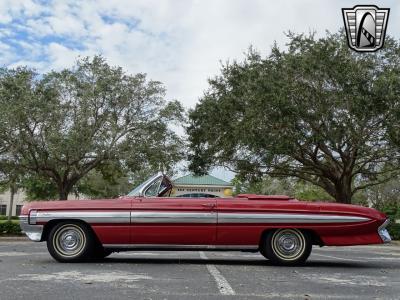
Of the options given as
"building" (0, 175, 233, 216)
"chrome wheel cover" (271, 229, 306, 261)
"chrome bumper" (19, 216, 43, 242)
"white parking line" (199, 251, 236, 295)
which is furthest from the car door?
"chrome bumper" (19, 216, 43, 242)

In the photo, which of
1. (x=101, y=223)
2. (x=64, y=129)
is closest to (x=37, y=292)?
(x=101, y=223)

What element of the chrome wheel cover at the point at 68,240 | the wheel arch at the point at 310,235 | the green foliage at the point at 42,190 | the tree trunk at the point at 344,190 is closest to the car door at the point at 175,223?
the wheel arch at the point at 310,235

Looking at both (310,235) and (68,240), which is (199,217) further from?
(68,240)

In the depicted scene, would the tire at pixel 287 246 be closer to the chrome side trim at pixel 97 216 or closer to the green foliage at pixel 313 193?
the chrome side trim at pixel 97 216

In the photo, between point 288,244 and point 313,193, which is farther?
point 313,193

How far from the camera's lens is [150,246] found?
883 cm

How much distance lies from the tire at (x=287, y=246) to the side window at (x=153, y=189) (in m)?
1.94

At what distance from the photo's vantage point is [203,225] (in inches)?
342

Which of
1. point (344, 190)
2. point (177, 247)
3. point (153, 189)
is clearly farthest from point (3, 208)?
point (177, 247)

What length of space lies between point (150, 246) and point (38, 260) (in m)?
2.06

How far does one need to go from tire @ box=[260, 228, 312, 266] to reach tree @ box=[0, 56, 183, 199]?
784 inches

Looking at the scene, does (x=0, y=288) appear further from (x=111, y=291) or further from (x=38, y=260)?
(x=38, y=260)

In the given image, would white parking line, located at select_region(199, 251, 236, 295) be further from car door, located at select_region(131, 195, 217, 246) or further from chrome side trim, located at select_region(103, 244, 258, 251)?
car door, located at select_region(131, 195, 217, 246)

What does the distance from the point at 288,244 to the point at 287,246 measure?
0.04 meters
